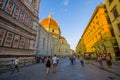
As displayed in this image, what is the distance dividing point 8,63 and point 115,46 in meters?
21.1

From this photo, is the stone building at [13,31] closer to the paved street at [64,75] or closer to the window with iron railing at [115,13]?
the paved street at [64,75]

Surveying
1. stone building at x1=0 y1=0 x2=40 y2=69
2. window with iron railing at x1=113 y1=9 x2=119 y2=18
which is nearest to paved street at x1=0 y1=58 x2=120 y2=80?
stone building at x1=0 y1=0 x2=40 y2=69

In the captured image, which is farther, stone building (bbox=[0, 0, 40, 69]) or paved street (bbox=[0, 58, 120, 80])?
stone building (bbox=[0, 0, 40, 69])

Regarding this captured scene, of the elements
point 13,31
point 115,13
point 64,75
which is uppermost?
point 115,13

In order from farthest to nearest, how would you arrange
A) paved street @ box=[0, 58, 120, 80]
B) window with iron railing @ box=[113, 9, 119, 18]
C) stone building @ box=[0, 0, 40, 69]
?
1. window with iron railing @ box=[113, 9, 119, 18]
2. stone building @ box=[0, 0, 40, 69]
3. paved street @ box=[0, 58, 120, 80]

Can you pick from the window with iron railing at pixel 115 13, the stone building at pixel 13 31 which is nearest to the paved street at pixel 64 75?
the stone building at pixel 13 31

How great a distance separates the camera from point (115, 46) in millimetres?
19094

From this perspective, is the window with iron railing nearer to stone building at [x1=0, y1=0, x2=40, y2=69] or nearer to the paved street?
the paved street

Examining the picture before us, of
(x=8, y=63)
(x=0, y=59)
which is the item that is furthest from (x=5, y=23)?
(x=8, y=63)

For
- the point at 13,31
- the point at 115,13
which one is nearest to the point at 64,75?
the point at 13,31

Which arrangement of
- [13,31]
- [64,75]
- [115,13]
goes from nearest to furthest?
[64,75] < [13,31] < [115,13]

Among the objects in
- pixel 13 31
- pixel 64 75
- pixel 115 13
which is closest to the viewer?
pixel 64 75

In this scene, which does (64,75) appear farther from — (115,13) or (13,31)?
(115,13)

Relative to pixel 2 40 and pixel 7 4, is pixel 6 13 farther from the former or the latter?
pixel 2 40
